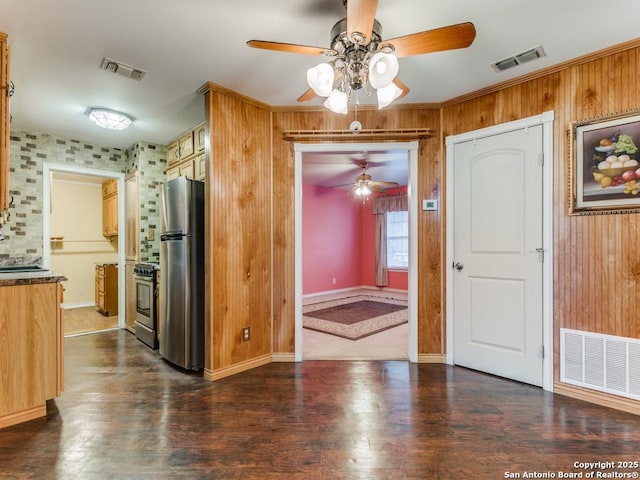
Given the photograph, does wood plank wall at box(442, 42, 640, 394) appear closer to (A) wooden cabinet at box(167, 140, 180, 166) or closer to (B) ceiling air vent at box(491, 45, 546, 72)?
(B) ceiling air vent at box(491, 45, 546, 72)

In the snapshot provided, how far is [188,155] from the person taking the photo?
3.77 meters

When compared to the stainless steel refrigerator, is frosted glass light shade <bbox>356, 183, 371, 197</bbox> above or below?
above

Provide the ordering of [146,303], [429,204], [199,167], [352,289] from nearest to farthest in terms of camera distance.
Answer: [429,204], [199,167], [146,303], [352,289]

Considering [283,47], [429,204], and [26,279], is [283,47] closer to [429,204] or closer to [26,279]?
[429,204]

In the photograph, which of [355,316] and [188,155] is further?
[355,316]

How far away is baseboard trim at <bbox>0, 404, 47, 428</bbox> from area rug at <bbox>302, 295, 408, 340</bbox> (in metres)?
2.84

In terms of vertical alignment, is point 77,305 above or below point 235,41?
below

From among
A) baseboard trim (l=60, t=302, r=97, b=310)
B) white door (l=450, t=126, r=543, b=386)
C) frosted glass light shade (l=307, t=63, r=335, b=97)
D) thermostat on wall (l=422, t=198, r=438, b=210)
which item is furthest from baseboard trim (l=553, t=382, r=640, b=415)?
baseboard trim (l=60, t=302, r=97, b=310)

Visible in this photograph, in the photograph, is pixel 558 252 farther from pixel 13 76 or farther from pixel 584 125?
pixel 13 76

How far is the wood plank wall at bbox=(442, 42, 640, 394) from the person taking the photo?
7.37 feet

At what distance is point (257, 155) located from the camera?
313 cm

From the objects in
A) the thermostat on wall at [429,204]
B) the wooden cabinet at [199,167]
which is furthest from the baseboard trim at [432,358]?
the wooden cabinet at [199,167]

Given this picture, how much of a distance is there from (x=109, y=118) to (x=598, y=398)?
4.81m

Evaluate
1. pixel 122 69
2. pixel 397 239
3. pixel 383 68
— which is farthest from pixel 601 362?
pixel 397 239
